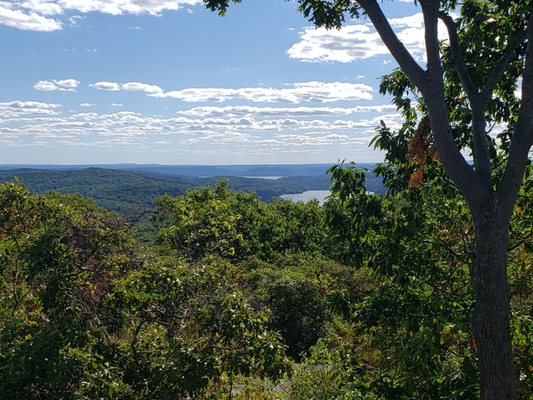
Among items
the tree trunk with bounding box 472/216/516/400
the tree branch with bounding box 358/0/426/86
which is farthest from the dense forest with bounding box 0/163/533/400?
the tree branch with bounding box 358/0/426/86

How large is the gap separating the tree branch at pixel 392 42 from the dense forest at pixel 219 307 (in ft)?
4.55

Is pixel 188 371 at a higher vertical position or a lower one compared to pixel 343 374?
higher

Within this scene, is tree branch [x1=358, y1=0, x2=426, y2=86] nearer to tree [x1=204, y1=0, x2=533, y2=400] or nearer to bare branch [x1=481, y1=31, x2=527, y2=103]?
tree [x1=204, y1=0, x2=533, y2=400]

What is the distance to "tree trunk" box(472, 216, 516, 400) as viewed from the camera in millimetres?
4543

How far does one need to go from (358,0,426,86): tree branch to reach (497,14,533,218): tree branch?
107 cm

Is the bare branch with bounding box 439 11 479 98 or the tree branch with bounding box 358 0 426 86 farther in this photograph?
the bare branch with bounding box 439 11 479 98

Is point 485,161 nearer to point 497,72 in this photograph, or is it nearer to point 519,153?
point 519,153

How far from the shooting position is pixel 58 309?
197 inches

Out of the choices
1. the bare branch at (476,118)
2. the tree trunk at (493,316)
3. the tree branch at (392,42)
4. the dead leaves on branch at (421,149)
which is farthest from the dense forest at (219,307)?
the tree branch at (392,42)

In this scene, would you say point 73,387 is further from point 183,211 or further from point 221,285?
point 183,211

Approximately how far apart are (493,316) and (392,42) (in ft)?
9.95

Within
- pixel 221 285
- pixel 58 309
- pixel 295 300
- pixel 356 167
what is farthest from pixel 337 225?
pixel 295 300

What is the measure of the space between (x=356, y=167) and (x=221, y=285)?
2345 mm

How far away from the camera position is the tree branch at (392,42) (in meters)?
4.92
